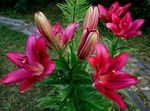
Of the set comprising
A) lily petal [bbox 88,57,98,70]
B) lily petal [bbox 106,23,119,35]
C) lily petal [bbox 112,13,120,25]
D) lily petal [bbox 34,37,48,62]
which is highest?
lily petal [bbox 112,13,120,25]

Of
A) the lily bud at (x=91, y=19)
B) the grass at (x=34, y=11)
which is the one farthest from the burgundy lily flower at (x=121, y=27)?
the grass at (x=34, y=11)

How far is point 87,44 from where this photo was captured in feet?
5.32

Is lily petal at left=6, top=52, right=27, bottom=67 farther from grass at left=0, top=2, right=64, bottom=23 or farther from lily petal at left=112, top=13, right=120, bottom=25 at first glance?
grass at left=0, top=2, right=64, bottom=23

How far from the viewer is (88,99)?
6.57 ft

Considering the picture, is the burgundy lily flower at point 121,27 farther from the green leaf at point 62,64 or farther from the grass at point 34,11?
the grass at point 34,11

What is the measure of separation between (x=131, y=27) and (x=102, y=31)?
15.0 ft

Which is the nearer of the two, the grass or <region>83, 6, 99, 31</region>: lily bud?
<region>83, 6, 99, 31</region>: lily bud

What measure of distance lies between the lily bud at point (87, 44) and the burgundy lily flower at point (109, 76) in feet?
0.14

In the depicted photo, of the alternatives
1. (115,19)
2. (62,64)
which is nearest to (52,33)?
(62,64)

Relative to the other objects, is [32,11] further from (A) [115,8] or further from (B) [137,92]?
(A) [115,8]

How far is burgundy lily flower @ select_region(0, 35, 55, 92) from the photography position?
158 centimetres

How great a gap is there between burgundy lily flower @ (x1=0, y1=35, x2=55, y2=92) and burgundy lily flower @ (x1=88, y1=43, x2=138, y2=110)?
0.20 metres

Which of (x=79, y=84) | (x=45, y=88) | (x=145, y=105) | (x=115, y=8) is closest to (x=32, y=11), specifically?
(x=45, y=88)

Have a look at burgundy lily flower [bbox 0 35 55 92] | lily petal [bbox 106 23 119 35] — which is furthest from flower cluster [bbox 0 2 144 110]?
lily petal [bbox 106 23 119 35]
